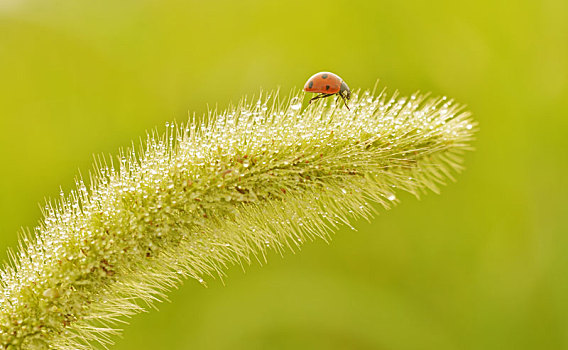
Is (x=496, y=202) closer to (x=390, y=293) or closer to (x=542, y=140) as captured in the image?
(x=542, y=140)

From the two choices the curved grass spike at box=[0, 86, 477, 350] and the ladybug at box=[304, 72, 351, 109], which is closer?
the curved grass spike at box=[0, 86, 477, 350]

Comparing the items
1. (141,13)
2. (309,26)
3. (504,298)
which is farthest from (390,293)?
(141,13)

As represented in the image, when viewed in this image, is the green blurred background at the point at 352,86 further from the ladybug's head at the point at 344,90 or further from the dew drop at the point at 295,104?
the dew drop at the point at 295,104

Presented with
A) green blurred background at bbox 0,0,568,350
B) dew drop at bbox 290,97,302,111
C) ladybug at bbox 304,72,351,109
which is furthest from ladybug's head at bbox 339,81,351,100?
green blurred background at bbox 0,0,568,350

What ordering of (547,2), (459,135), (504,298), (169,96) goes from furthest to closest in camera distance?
1. (547,2)
2. (169,96)
3. (504,298)
4. (459,135)

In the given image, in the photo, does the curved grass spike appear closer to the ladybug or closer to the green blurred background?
the ladybug

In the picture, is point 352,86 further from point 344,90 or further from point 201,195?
point 201,195
